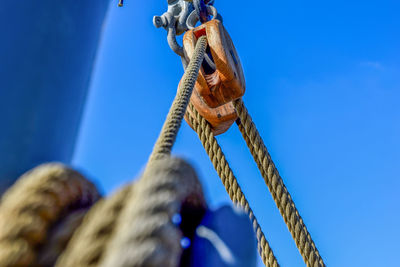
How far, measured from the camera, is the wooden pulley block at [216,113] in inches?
49.6

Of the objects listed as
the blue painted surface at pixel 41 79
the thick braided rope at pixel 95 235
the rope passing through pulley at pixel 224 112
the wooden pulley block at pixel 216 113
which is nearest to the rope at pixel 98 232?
the thick braided rope at pixel 95 235

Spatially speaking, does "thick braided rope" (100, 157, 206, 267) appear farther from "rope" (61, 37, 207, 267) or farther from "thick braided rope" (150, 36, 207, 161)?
"thick braided rope" (150, 36, 207, 161)

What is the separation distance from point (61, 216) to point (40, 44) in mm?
268

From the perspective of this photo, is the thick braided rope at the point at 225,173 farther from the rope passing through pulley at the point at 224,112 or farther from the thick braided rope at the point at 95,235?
the thick braided rope at the point at 95,235

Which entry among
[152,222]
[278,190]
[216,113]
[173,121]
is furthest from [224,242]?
[216,113]

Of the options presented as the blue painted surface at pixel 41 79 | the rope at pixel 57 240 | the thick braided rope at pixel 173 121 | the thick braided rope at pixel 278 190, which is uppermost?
the blue painted surface at pixel 41 79

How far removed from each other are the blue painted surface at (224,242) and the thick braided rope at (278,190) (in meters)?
0.78

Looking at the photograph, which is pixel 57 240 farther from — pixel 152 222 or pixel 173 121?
pixel 173 121

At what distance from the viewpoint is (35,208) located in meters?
0.33

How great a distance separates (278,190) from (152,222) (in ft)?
3.03

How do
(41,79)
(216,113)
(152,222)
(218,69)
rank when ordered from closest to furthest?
(152,222) < (41,79) < (218,69) < (216,113)

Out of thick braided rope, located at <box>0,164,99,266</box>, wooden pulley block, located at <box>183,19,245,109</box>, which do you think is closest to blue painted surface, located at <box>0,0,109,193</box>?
thick braided rope, located at <box>0,164,99,266</box>

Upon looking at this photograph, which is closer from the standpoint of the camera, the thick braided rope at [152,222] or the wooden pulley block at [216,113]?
the thick braided rope at [152,222]

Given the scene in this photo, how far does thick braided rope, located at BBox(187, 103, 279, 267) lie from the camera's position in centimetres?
109
